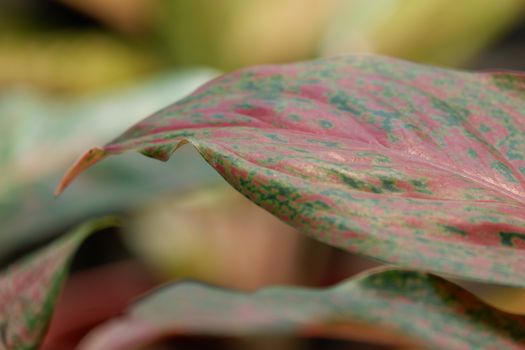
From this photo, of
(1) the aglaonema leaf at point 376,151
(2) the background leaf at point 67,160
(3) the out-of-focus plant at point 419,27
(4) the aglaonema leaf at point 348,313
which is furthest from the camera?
(3) the out-of-focus plant at point 419,27

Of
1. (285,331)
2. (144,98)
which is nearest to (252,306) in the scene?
(285,331)

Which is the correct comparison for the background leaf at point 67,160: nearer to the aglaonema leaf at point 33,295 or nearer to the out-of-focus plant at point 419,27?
the aglaonema leaf at point 33,295

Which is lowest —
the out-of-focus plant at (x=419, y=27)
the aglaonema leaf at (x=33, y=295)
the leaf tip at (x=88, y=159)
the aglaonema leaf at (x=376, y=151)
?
the aglaonema leaf at (x=33, y=295)

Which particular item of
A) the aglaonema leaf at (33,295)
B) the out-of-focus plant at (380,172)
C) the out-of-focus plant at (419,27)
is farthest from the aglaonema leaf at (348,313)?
the out-of-focus plant at (419,27)

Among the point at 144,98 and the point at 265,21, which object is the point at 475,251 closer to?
the point at 144,98

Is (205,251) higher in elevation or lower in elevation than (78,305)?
higher

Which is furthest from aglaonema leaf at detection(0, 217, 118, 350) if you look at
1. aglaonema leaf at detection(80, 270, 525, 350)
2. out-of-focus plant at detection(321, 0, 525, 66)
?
out-of-focus plant at detection(321, 0, 525, 66)

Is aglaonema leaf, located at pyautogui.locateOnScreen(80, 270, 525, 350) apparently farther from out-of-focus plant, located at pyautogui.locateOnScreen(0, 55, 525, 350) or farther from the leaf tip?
the leaf tip
